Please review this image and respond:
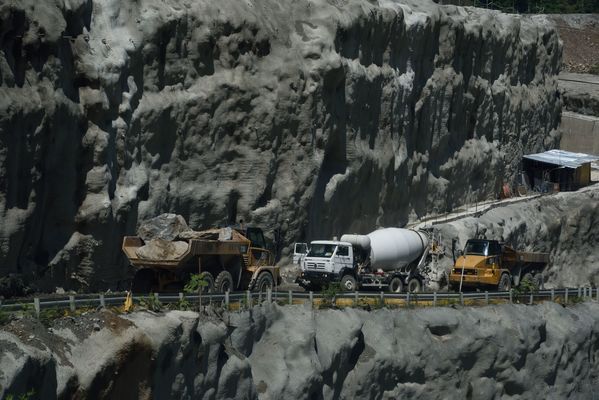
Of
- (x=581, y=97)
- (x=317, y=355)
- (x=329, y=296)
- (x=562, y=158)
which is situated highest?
(x=581, y=97)

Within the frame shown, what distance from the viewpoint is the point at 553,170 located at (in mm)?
70688

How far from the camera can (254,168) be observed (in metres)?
46.7

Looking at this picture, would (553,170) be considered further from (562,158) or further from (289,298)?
(289,298)

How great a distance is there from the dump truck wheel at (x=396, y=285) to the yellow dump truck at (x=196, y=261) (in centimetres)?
794

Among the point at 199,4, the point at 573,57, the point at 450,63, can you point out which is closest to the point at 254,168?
the point at 199,4

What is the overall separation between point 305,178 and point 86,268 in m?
11.7

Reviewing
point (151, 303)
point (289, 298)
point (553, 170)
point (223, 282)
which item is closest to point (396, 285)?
point (289, 298)

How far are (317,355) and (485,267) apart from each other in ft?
45.9

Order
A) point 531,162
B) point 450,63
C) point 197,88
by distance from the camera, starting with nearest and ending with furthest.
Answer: point 197,88 < point 450,63 < point 531,162

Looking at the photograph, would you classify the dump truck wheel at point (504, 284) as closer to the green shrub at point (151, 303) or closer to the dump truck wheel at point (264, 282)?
the dump truck wheel at point (264, 282)

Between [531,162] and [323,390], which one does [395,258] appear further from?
[531,162]

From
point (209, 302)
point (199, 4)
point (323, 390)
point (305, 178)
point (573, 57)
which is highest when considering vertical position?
point (573, 57)

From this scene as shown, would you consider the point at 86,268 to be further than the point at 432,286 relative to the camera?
No

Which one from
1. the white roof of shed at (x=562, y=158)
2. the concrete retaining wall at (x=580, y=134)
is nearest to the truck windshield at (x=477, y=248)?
the white roof of shed at (x=562, y=158)
